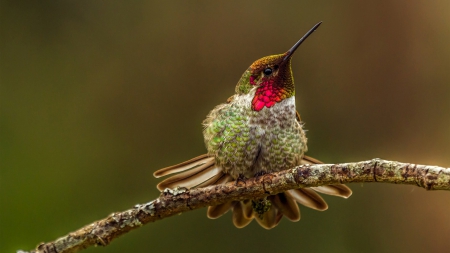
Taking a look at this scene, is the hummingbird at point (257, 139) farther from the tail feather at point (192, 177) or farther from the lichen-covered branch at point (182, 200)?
the lichen-covered branch at point (182, 200)

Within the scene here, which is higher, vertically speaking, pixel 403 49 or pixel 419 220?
pixel 403 49

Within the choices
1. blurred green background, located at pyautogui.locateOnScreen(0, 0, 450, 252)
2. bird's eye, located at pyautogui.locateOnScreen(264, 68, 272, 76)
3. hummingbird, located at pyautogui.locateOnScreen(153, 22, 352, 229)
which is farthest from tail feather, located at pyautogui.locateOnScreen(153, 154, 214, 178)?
blurred green background, located at pyautogui.locateOnScreen(0, 0, 450, 252)

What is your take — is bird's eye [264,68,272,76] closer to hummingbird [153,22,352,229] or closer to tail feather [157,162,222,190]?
hummingbird [153,22,352,229]

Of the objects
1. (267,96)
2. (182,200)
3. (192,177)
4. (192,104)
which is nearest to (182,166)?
(192,177)

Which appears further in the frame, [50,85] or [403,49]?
[50,85]

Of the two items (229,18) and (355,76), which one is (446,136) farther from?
(229,18)

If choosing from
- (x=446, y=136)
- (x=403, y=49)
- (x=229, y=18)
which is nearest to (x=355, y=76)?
(x=403, y=49)
